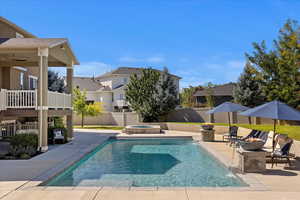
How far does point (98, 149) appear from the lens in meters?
Answer: 16.2

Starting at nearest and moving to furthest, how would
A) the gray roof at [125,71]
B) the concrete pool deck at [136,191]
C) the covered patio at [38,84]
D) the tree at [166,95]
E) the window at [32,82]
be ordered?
the concrete pool deck at [136,191]
the covered patio at [38,84]
the window at [32,82]
the tree at [166,95]
the gray roof at [125,71]

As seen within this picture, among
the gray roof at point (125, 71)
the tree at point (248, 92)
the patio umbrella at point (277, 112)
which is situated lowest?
the patio umbrella at point (277, 112)

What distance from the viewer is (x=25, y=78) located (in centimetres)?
1989

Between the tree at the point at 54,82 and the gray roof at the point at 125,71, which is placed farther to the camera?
the gray roof at the point at 125,71

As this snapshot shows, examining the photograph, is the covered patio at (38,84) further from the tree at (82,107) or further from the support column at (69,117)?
the tree at (82,107)

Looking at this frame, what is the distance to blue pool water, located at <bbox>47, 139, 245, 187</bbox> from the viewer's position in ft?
28.9

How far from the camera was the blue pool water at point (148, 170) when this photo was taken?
880 cm

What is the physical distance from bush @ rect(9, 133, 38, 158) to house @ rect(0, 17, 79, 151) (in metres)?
0.37

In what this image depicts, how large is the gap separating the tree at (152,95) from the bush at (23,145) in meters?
16.9

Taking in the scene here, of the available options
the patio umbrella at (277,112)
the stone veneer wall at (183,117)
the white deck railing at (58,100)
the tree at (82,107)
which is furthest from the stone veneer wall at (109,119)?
the patio umbrella at (277,112)

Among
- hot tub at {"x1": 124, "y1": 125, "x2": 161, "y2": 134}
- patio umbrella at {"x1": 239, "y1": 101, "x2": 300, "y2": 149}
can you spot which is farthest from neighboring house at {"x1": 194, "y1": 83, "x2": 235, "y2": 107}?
patio umbrella at {"x1": 239, "y1": 101, "x2": 300, "y2": 149}

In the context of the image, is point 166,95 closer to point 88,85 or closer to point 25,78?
point 25,78

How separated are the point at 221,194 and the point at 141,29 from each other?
2467cm

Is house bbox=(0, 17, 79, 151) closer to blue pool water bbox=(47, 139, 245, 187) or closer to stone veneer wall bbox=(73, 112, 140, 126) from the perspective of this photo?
blue pool water bbox=(47, 139, 245, 187)
